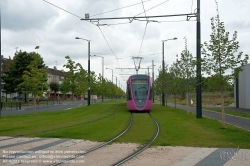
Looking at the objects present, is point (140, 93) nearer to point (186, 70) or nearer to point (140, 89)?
point (140, 89)

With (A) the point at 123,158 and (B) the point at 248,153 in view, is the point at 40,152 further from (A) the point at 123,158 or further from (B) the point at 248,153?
(B) the point at 248,153

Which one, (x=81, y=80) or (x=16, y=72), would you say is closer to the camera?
(x=81, y=80)

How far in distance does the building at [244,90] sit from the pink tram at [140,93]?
18139mm

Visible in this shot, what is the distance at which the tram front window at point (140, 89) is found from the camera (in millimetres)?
32125

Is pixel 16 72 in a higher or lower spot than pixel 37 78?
higher

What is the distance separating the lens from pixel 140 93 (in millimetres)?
32156

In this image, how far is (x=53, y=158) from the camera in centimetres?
1017

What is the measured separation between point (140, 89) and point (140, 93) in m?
0.35

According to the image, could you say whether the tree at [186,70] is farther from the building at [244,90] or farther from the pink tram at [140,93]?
the building at [244,90]

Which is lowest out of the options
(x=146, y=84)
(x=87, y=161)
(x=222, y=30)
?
(x=87, y=161)

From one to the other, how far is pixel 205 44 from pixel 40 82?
605 inches

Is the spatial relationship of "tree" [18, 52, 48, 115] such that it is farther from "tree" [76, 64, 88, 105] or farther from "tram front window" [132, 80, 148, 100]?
"tree" [76, 64, 88, 105]

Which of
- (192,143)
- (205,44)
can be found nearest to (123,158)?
(192,143)

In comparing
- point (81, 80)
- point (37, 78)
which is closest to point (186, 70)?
point (37, 78)
